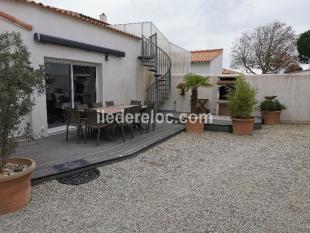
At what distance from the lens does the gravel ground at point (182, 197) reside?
3.00 m

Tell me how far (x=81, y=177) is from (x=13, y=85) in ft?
6.22

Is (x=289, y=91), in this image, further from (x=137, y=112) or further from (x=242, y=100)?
(x=137, y=112)

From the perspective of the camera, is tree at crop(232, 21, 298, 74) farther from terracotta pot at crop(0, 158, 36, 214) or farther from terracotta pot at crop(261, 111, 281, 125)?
terracotta pot at crop(0, 158, 36, 214)

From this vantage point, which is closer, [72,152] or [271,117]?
[72,152]

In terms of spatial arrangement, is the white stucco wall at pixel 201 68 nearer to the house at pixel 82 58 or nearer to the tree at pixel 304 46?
the house at pixel 82 58

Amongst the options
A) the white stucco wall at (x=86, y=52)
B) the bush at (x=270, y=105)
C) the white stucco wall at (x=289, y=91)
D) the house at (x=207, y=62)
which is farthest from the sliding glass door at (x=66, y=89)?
the house at (x=207, y=62)

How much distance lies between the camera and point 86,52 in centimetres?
767

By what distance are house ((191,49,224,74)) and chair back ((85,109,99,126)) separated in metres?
13.6

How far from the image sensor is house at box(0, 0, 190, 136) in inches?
241

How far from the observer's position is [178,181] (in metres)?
4.35

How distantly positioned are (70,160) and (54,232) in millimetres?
2171

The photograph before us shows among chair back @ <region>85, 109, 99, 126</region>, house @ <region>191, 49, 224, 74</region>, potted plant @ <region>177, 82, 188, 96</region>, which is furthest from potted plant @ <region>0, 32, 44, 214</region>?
house @ <region>191, 49, 224, 74</region>

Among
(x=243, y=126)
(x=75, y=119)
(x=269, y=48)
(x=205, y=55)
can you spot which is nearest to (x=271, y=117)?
(x=243, y=126)

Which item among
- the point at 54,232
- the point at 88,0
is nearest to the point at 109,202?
the point at 54,232
